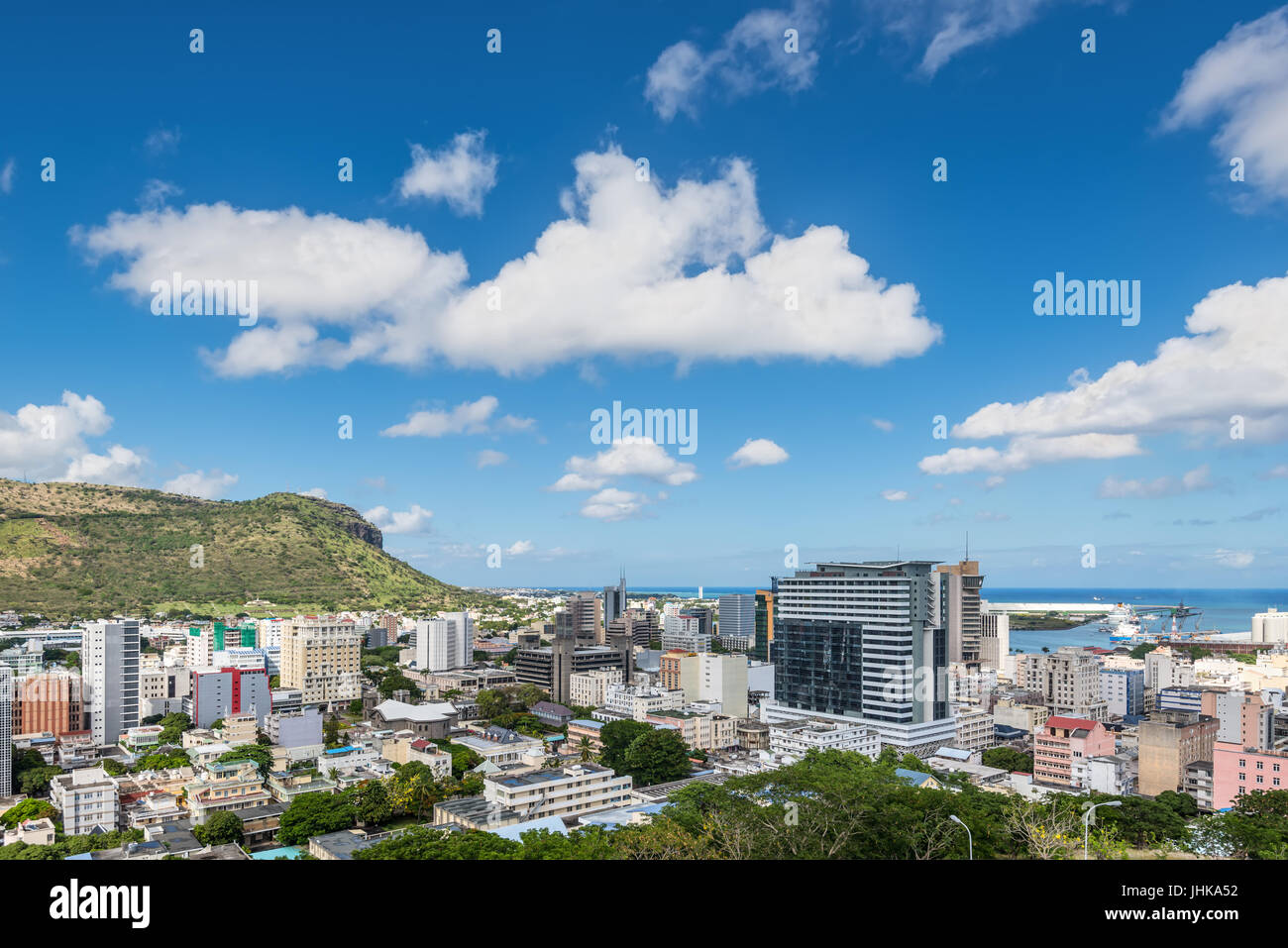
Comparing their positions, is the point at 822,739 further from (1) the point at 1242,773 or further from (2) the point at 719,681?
(2) the point at 719,681

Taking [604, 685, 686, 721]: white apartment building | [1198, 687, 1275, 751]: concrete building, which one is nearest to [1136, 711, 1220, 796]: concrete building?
[1198, 687, 1275, 751]: concrete building

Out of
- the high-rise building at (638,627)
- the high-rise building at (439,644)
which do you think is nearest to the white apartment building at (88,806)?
the high-rise building at (439,644)

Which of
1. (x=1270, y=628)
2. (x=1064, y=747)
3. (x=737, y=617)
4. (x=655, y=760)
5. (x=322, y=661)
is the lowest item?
(x=737, y=617)

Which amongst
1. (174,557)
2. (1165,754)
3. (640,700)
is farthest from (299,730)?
(174,557)

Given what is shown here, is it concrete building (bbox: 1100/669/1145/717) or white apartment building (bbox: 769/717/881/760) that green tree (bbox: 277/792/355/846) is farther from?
concrete building (bbox: 1100/669/1145/717)
